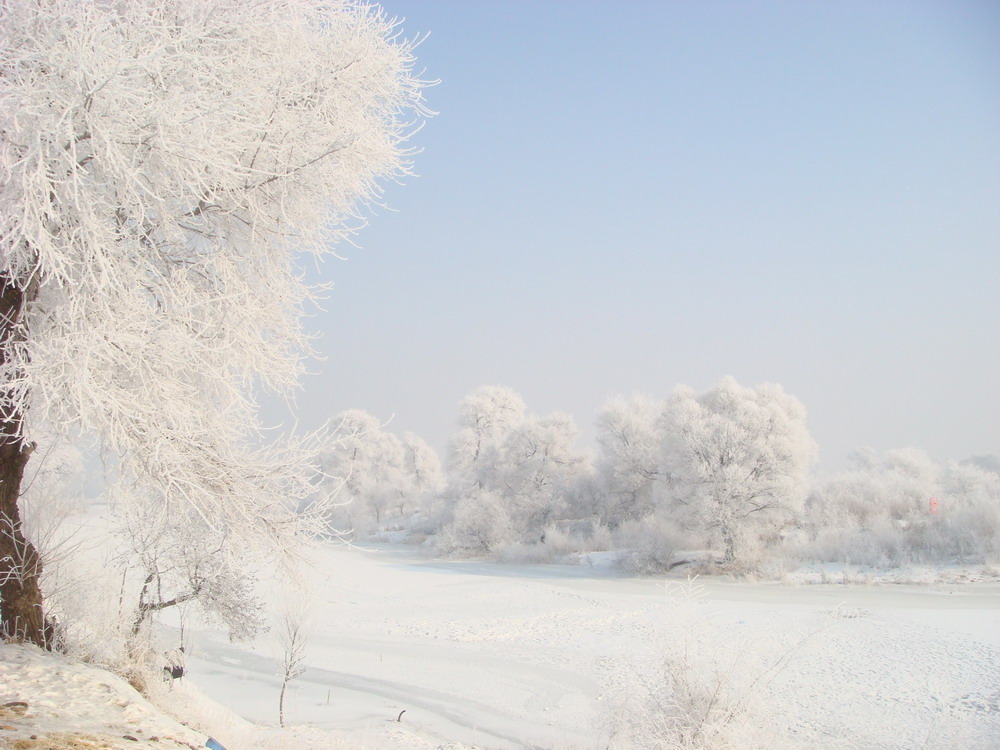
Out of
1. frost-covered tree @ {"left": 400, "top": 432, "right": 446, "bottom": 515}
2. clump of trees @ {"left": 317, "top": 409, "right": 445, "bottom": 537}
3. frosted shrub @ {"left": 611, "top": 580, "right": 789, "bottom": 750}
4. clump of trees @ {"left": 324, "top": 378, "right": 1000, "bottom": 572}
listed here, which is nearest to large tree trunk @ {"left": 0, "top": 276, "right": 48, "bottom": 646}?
frosted shrub @ {"left": 611, "top": 580, "right": 789, "bottom": 750}

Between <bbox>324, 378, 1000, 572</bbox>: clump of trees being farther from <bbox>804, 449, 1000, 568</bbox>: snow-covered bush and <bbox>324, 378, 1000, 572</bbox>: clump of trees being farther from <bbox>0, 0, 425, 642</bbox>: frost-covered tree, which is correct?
<bbox>0, 0, 425, 642</bbox>: frost-covered tree

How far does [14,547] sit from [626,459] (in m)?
34.2

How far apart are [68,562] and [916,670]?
13982 millimetres

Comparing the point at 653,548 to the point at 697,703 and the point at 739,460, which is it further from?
the point at 697,703

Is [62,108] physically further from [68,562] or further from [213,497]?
[68,562]

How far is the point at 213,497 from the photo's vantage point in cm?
364

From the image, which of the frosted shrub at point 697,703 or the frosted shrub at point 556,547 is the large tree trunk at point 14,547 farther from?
the frosted shrub at point 556,547

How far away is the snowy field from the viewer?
9453 mm

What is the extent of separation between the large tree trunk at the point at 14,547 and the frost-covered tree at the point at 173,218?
1 centimetres

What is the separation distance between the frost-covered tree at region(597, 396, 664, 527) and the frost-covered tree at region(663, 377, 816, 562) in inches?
210

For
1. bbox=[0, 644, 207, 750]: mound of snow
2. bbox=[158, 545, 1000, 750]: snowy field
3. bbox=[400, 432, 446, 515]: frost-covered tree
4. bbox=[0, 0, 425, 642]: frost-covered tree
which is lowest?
bbox=[158, 545, 1000, 750]: snowy field

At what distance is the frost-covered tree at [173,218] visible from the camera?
297cm

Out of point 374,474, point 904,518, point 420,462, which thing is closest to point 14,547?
point 904,518

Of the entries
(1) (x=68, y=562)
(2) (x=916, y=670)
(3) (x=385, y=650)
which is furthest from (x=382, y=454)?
(1) (x=68, y=562)
